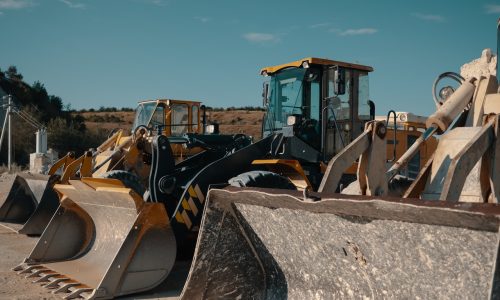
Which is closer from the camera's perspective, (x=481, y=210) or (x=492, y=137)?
(x=481, y=210)

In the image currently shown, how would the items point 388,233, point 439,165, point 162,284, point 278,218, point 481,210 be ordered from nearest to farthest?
1. point 481,210
2. point 388,233
3. point 278,218
4. point 439,165
5. point 162,284

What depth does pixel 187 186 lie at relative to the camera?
18.9 feet

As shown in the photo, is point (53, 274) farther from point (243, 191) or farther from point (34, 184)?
point (34, 184)

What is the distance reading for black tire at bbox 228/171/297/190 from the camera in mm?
5707

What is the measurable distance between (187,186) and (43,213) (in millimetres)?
4306

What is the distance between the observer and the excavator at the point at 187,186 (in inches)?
211

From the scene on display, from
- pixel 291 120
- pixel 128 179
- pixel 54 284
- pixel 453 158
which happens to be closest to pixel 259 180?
pixel 291 120

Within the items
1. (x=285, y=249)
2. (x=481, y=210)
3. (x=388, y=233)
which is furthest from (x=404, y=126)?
(x=481, y=210)

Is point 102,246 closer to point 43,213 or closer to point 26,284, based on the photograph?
point 26,284

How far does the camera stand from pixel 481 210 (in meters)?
2.59

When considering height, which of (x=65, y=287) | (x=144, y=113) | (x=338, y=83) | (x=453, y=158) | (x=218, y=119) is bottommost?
(x=65, y=287)

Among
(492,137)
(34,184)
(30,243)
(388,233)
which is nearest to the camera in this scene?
(388,233)

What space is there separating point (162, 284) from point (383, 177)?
2.83 meters

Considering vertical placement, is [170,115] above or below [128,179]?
above
